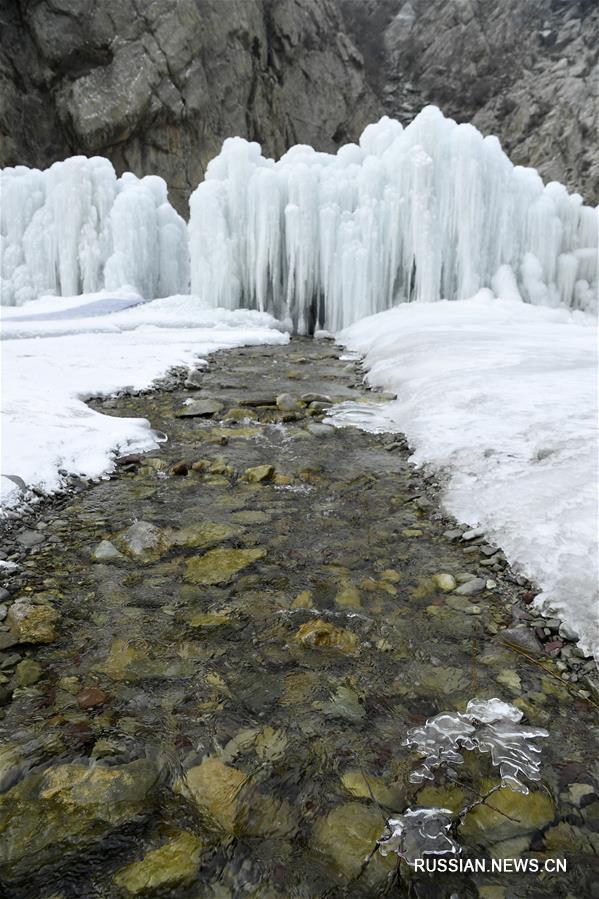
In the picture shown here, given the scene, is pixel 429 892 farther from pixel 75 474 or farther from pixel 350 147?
pixel 350 147

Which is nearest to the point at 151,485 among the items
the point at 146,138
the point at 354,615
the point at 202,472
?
the point at 202,472

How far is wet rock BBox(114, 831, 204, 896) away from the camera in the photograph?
1.42m

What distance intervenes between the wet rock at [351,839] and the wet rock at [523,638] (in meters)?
1.07

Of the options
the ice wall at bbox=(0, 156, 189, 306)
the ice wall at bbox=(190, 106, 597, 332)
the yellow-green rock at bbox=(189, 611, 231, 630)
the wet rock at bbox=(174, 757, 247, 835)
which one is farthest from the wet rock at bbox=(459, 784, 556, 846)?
the ice wall at bbox=(0, 156, 189, 306)

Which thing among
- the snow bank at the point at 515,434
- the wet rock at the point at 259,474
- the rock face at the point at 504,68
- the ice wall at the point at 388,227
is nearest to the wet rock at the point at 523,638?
the snow bank at the point at 515,434

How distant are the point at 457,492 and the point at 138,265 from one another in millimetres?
17938

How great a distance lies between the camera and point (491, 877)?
1.46 meters

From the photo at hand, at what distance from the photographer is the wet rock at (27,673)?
2098mm

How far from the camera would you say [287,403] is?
6.59m

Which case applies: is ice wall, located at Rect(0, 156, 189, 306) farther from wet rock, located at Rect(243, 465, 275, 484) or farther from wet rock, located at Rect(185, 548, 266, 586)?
wet rock, located at Rect(185, 548, 266, 586)

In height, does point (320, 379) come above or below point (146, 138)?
below

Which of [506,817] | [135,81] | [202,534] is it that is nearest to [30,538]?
[202,534]

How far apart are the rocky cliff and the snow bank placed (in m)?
28.0

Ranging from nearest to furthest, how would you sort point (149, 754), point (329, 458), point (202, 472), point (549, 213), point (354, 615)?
point (149, 754) → point (354, 615) → point (202, 472) → point (329, 458) → point (549, 213)
